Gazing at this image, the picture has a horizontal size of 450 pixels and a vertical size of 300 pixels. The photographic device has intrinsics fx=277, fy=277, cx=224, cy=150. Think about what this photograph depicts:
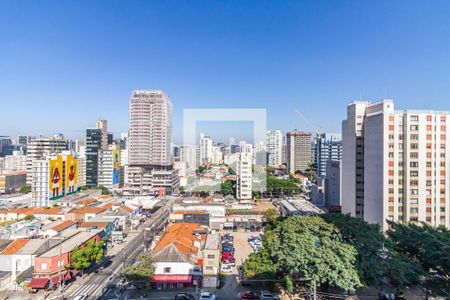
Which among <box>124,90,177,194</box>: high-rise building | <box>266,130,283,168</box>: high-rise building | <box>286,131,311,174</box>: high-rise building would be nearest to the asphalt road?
<box>124,90,177,194</box>: high-rise building

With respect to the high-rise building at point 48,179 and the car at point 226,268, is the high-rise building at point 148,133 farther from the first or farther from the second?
the car at point 226,268

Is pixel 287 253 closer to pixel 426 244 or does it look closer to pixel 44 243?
pixel 426 244

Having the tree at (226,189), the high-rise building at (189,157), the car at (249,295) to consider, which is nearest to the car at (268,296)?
the car at (249,295)

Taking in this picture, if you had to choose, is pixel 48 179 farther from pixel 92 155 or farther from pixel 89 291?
pixel 89 291

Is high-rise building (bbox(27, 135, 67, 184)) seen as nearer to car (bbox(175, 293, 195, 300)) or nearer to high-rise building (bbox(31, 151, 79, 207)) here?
high-rise building (bbox(31, 151, 79, 207))

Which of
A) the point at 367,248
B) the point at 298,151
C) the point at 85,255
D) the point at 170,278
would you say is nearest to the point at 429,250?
the point at 367,248

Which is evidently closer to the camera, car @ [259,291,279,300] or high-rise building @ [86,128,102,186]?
car @ [259,291,279,300]
